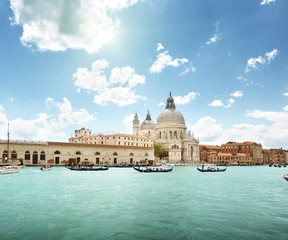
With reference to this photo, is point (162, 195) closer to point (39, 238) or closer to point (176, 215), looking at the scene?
point (176, 215)

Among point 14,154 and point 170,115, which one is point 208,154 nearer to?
point 170,115

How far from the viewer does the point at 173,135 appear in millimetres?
88625

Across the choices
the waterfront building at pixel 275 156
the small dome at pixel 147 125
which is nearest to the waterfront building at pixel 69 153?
the small dome at pixel 147 125

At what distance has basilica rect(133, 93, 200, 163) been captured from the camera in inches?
3287

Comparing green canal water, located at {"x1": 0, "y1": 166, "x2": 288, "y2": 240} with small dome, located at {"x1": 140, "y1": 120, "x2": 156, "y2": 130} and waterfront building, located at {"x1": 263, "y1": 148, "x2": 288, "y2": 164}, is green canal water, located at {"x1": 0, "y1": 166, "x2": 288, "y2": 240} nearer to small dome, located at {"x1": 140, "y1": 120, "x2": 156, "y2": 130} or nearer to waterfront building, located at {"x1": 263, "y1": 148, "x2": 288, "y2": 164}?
small dome, located at {"x1": 140, "y1": 120, "x2": 156, "y2": 130}

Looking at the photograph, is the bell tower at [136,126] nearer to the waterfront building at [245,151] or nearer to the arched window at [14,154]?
the waterfront building at [245,151]

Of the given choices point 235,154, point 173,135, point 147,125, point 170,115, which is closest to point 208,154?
point 235,154

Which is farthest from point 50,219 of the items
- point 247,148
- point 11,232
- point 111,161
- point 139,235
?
point 247,148

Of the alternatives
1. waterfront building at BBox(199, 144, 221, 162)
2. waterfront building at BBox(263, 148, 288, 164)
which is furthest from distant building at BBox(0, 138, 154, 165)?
waterfront building at BBox(263, 148, 288, 164)

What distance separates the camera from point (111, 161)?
6200cm

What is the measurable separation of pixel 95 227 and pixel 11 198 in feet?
27.9

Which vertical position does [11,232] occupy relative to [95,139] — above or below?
below

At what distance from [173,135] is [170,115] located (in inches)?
260

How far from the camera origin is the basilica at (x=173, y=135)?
8350 cm
